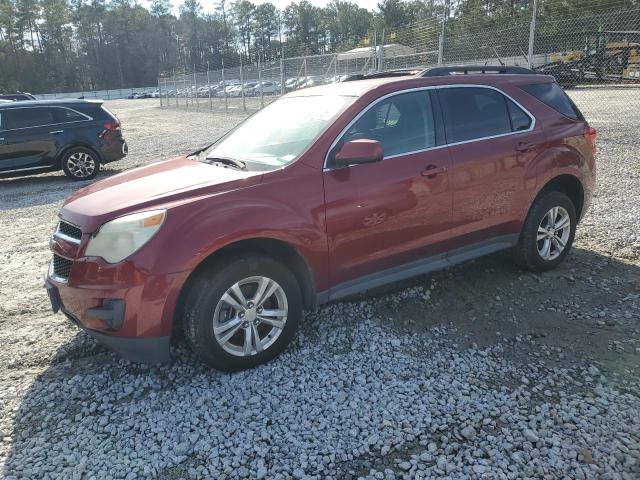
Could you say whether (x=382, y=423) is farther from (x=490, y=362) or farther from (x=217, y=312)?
(x=217, y=312)

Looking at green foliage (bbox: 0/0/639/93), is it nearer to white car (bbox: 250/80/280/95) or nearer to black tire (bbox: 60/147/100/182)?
white car (bbox: 250/80/280/95)

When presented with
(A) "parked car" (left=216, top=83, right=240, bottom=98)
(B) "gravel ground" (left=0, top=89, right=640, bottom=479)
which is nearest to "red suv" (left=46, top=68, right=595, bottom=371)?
(B) "gravel ground" (left=0, top=89, right=640, bottom=479)

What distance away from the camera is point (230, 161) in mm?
3834

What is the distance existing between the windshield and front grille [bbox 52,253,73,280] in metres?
1.39

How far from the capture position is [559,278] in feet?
15.3

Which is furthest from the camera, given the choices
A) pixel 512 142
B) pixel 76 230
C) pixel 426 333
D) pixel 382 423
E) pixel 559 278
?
pixel 559 278

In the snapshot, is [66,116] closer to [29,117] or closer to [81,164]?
[29,117]

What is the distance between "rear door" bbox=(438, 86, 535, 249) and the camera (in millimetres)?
4117

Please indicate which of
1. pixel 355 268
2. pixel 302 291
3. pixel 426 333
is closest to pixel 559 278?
pixel 426 333

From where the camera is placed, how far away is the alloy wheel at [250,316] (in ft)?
10.6

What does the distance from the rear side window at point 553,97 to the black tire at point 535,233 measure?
2.57ft

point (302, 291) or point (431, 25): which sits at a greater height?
point (431, 25)

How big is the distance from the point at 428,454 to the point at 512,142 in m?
2.81

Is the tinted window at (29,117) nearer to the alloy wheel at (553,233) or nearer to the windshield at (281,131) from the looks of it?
the windshield at (281,131)
